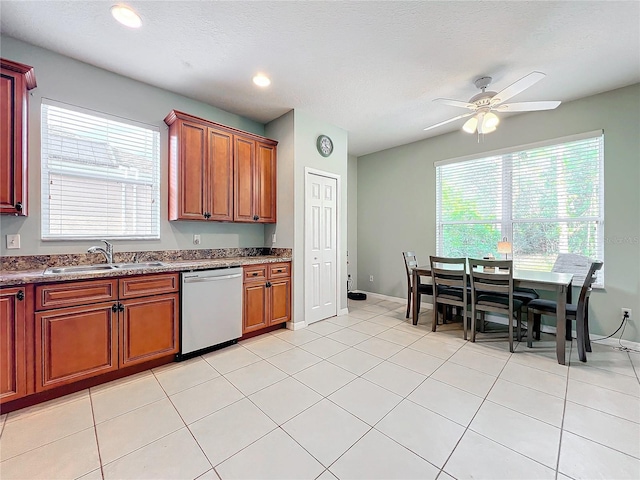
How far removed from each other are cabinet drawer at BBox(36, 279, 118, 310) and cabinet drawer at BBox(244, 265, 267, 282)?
1.25m

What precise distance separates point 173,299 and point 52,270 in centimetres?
95

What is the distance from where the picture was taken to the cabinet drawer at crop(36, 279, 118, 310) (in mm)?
1912

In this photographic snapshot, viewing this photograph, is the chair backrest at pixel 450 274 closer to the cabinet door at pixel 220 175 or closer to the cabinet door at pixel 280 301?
the cabinet door at pixel 280 301

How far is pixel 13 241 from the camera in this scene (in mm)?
2227

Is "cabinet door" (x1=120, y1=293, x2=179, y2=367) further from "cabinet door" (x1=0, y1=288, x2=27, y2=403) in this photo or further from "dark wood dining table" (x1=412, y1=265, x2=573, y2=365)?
"dark wood dining table" (x1=412, y1=265, x2=573, y2=365)

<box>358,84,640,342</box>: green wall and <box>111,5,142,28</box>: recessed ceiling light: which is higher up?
<box>111,5,142,28</box>: recessed ceiling light

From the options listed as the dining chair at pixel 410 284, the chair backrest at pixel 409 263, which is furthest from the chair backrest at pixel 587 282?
the chair backrest at pixel 409 263

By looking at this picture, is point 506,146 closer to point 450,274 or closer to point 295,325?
point 450,274

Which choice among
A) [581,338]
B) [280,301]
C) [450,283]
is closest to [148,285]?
[280,301]

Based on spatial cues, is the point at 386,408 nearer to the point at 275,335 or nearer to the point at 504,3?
the point at 275,335

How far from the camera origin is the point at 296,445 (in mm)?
1566

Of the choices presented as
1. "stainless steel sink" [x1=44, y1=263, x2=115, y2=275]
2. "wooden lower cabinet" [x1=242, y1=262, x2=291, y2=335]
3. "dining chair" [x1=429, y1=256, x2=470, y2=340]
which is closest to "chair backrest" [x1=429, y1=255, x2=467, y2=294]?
"dining chair" [x1=429, y1=256, x2=470, y2=340]

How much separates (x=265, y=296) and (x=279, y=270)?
14.6 inches

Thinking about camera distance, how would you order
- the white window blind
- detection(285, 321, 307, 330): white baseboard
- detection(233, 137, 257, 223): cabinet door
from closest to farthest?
1. the white window blind
2. detection(233, 137, 257, 223): cabinet door
3. detection(285, 321, 307, 330): white baseboard
